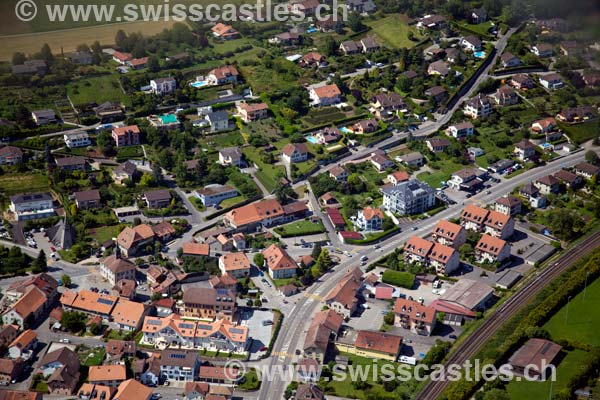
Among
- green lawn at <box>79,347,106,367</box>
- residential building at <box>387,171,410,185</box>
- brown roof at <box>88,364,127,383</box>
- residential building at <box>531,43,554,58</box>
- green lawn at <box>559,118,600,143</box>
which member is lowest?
green lawn at <box>79,347,106,367</box>

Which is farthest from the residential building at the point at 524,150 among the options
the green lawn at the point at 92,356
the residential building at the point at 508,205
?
the green lawn at the point at 92,356

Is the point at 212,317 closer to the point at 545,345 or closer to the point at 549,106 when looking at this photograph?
the point at 545,345

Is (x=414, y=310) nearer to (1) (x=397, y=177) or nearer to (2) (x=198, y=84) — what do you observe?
(1) (x=397, y=177)

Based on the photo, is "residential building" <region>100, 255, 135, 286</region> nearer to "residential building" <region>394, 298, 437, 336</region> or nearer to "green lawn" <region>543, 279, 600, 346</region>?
"residential building" <region>394, 298, 437, 336</region>

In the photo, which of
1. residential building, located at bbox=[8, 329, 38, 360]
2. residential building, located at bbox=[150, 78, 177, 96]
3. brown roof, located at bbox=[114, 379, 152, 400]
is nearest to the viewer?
brown roof, located at bbox=[114, 379, 152, 400]

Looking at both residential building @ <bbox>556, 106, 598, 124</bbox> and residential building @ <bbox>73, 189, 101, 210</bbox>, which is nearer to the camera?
residential building @ <bbox>73, 189, 101, 210</bbox>

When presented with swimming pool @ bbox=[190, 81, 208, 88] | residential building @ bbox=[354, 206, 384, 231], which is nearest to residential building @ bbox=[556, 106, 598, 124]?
residential building @ bbox=[354, 206, 384, 231]

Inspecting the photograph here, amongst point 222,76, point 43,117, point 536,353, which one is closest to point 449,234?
point 536,353
